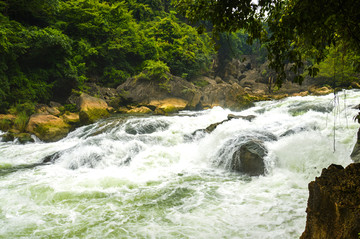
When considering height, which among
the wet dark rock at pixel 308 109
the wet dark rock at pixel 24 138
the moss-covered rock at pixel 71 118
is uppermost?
the wet dark rock at pixel 308 109

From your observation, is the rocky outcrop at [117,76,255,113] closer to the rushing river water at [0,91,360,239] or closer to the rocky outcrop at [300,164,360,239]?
the rushing river water at [0,91,360,239]

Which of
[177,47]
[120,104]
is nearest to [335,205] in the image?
[120,104]

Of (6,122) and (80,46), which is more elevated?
(80,46)

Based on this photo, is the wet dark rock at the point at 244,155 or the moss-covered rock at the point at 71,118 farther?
the moss-covered rock at the point at 71,118

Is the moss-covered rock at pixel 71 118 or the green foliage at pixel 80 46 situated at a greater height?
the green foliage at pixel 80 46

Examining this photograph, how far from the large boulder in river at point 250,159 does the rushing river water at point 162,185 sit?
22 centimetres

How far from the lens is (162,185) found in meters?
6.13

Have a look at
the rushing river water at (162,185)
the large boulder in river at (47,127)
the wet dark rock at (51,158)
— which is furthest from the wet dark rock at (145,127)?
the large boulder in river at (47,127)

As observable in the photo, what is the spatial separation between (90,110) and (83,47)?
6.70 meters

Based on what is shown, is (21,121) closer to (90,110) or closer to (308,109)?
(90,110)

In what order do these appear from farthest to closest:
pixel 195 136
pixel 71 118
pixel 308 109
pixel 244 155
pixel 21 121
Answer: pixel 71 118
pixel 308 109
pixel 21 121
pixel 195 136
pixel 244 155

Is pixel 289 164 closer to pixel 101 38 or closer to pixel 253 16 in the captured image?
pixel 253 16

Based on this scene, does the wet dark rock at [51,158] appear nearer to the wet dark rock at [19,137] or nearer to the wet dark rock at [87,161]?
the wet dark rock at [87,161]

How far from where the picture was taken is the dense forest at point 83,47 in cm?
1272
